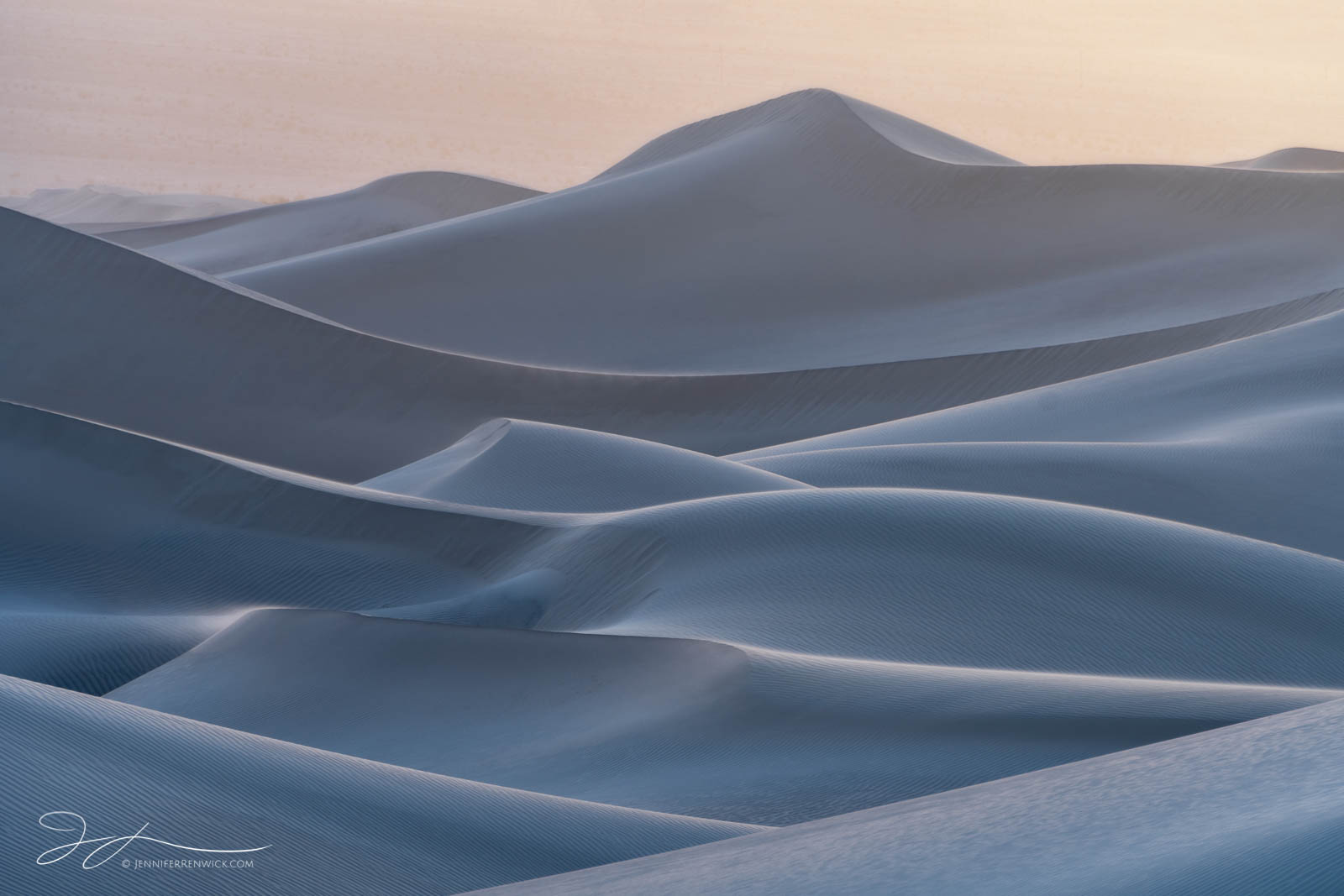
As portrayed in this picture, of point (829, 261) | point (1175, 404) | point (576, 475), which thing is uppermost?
point (829, 261)

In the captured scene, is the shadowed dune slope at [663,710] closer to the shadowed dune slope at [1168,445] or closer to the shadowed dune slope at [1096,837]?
the shadowed dune slope at [1096,837]

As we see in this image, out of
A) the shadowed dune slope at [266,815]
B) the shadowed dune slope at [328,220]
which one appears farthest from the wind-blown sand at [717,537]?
the shadowed dune slope at [328,220]

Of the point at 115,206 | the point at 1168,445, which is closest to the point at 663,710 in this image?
the point at 1168,445

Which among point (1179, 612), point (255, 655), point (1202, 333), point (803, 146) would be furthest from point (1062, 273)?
point (255, 655)
